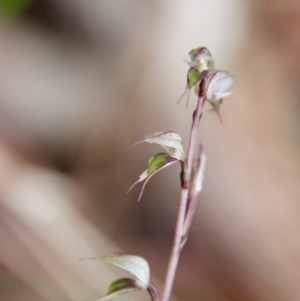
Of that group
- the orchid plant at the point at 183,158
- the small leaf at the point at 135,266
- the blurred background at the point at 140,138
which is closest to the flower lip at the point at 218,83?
the orchid plant at the point at 183,158

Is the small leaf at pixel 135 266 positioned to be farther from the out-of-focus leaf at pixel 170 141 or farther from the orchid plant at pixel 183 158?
the out-of-focus leaf at pixel 170 141

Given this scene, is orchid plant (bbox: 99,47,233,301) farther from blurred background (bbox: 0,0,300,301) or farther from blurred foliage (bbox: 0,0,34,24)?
blurred foliage (bbox: 0,0,34,24)

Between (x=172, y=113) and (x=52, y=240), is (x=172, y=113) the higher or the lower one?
the higher one

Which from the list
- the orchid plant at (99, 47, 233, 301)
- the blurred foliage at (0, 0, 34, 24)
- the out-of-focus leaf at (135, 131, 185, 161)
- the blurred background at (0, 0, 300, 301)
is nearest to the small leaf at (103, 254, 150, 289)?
the orchid plant at (99, 47, 233, 301)

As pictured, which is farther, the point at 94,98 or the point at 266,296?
the point at 94,98

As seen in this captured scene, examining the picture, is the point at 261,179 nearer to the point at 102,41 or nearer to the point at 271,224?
the point at 271,224

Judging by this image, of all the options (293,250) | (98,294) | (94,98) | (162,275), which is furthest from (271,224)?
(94,98)
